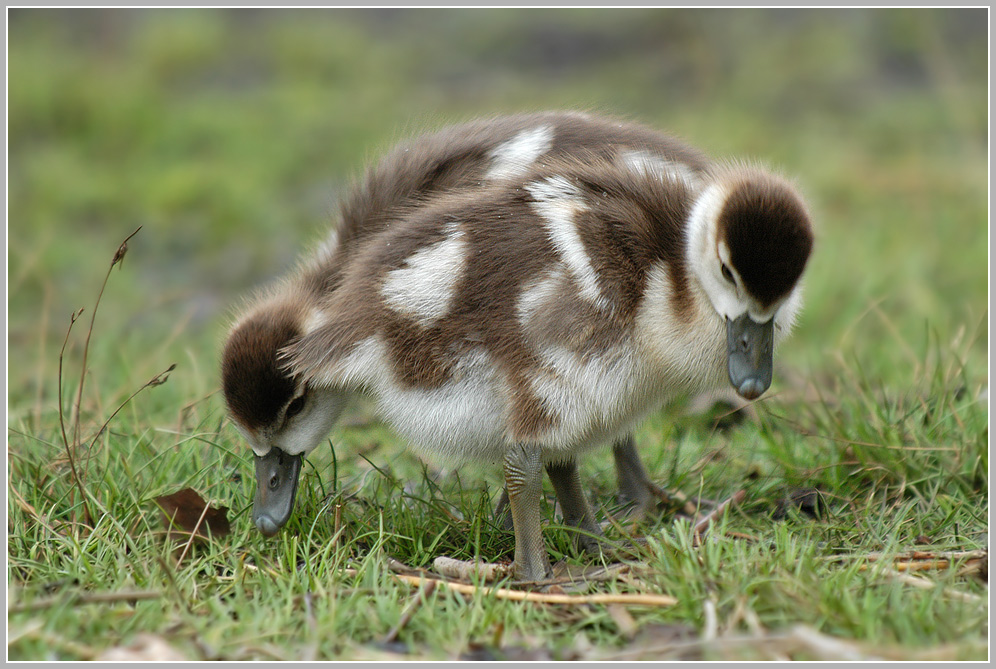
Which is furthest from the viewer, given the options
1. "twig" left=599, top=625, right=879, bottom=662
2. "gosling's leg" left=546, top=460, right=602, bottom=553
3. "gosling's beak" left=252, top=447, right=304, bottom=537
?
"gosling's leg" left=546, top=460, right=602, bottom=553

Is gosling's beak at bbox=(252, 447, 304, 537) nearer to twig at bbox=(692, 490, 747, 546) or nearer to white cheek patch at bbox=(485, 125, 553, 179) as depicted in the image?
white cheek patch at bbox=(485, 125, 553, 179)

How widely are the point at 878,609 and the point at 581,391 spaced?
0.95 meters

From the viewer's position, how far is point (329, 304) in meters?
3.15

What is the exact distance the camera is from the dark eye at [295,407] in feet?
10.5

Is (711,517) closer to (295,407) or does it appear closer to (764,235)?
(764,235)

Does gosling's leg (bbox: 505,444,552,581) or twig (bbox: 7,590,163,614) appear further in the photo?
gosling's leg (bbox: 505,444,552,581)

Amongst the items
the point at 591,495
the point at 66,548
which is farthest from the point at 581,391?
the point at 66,548

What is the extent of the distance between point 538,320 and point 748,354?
58cm

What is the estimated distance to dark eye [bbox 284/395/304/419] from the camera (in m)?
3.19

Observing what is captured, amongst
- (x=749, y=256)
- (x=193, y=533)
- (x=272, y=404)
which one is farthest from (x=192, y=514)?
(x=749, y=256)

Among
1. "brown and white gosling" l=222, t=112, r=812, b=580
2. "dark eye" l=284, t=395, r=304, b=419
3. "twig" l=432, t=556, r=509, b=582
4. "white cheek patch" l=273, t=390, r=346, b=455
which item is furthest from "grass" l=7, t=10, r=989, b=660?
"brown and white gosling" l=222, t=112, r=812, b=580

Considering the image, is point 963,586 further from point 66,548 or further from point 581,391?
point 66,548

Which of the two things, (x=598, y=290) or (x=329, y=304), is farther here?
(x=329, y=304)

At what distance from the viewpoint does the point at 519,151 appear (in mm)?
3326
